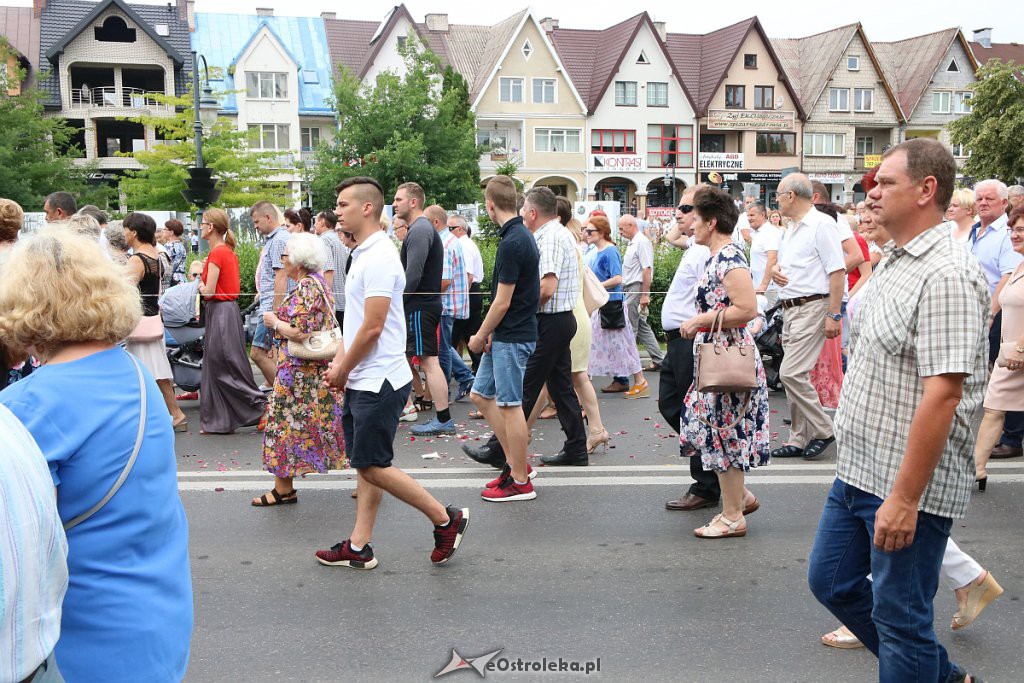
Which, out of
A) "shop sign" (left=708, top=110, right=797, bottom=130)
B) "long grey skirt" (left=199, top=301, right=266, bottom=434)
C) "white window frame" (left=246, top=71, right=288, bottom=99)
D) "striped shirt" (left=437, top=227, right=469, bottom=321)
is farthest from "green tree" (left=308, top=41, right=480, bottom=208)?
"long grey skirt" (left=199, top=301, right=266, bottom=434)

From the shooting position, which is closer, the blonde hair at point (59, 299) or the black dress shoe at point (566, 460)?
the blonde hair at point (59, 299)

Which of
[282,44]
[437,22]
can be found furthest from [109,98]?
[437,22]

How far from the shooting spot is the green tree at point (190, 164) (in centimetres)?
3425

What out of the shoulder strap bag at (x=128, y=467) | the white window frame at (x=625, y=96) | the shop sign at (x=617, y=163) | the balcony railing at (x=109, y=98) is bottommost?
the shoulder strap bag at (x=128, y=467)

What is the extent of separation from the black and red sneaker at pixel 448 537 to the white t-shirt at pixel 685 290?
1.88 m

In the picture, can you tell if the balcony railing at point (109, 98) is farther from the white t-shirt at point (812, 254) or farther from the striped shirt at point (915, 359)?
the striped shirt at point (915, 359)

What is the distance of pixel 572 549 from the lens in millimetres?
5430

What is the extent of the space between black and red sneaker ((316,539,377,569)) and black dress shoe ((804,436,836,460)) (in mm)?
3762

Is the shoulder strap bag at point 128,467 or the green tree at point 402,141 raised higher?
the green tree at point 402,141

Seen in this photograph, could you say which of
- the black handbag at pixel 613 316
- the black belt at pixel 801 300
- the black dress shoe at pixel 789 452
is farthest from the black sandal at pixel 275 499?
the black handbag at pixel 613 316

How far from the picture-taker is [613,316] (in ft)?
34.6

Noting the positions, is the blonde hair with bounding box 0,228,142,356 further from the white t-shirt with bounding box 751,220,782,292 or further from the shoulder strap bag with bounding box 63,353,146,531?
the white t-shirt with bounding box 751,220,782,292

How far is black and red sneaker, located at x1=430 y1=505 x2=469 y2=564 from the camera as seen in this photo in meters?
5.17

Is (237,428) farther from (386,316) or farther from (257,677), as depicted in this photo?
(257,677)
